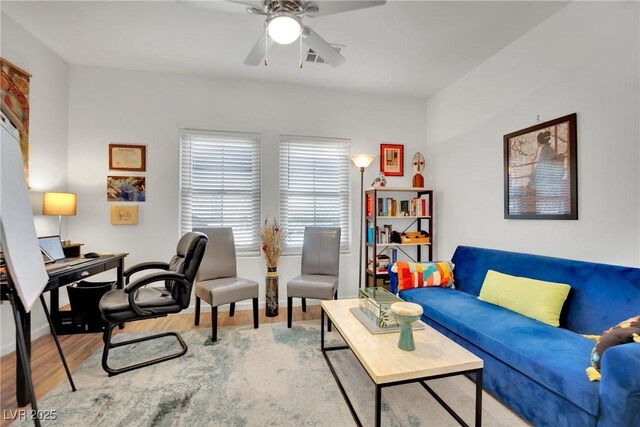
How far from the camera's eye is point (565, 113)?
2.24 meters

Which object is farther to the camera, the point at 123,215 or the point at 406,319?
the point at 123,215

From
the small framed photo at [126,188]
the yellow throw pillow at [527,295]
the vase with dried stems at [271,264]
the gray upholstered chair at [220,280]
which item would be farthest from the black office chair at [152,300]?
the yellow throw pillow at [527,295]

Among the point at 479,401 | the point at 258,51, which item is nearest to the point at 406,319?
the point at 479,401

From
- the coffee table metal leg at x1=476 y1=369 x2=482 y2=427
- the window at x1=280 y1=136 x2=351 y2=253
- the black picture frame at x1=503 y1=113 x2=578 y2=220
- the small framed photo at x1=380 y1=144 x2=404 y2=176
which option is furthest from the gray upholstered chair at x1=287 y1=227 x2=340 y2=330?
the coffee table metal leg at x1=476 y1=369 x2=482 y2=427

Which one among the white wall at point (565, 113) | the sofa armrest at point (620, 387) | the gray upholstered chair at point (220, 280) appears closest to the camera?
the sofa armrest at point (620, 387)

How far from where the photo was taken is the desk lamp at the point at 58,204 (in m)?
2.57

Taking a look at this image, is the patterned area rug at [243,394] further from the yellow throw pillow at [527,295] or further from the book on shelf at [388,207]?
the book on shelf at [388,207]

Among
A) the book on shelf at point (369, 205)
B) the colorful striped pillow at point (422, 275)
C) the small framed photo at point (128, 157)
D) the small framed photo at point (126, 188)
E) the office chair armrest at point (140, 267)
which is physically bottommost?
the colorful striped pillow at point (422, 275)

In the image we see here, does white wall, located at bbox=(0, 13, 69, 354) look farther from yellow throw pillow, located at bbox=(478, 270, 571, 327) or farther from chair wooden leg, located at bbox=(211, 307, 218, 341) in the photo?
yellow throw pillow, located at bbox=(478, 270, 571, 327)

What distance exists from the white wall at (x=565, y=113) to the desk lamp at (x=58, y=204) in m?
4.07

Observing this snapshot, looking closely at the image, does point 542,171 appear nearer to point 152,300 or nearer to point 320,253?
point 320,253

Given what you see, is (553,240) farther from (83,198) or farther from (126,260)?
(83,198)

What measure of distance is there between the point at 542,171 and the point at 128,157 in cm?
413

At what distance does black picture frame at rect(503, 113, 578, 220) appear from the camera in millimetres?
2193
